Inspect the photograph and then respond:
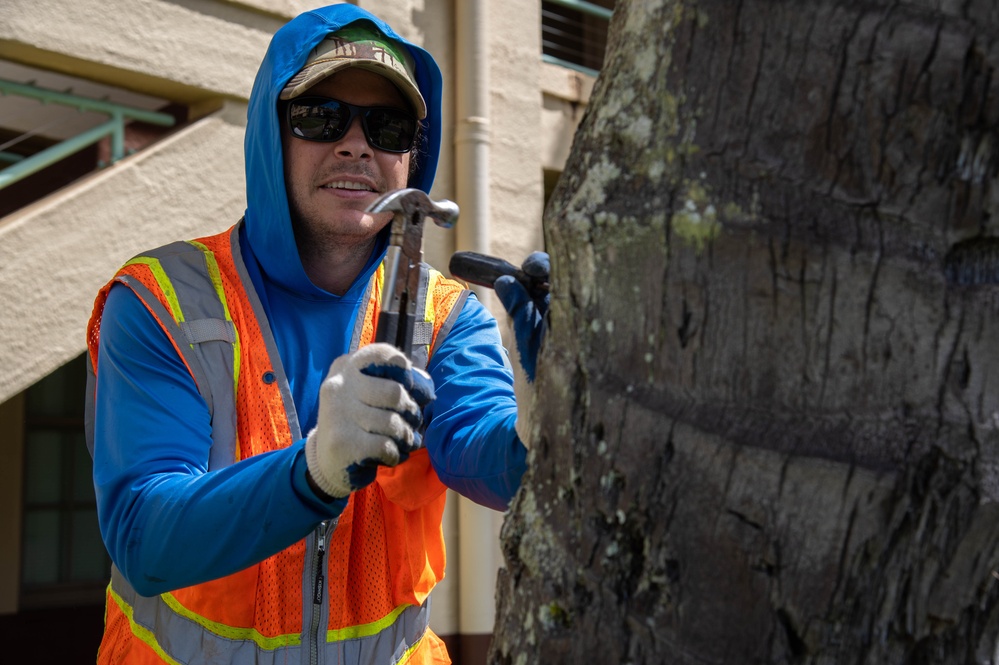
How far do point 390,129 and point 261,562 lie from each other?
42.0 inches

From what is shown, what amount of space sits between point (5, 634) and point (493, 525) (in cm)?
254

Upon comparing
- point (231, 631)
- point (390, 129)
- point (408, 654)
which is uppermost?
point (390, 129)

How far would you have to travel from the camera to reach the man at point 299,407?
5.90ft

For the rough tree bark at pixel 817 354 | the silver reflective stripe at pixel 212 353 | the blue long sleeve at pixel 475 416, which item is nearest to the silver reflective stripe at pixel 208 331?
the silver reflective stripe at pixel 212 353

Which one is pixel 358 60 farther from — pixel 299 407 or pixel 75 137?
pixel 75 137

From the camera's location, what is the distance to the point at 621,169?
1.30 meters

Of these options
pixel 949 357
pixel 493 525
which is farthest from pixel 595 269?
pixel 493 525

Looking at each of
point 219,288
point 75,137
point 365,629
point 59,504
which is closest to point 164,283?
point 219,288

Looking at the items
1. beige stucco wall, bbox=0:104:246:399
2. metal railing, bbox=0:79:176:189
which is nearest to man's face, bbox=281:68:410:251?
beige stucco wall, bbox=0:104:246:399

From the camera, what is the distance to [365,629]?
2266mm

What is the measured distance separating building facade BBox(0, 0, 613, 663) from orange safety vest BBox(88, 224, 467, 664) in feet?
5.44

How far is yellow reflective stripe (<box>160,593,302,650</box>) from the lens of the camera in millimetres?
2111

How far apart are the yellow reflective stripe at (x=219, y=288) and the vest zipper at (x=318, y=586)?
0.36 meters

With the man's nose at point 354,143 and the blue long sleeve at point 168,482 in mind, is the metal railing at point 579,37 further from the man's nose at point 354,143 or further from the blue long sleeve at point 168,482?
the blue long sleeve at point 168,482
